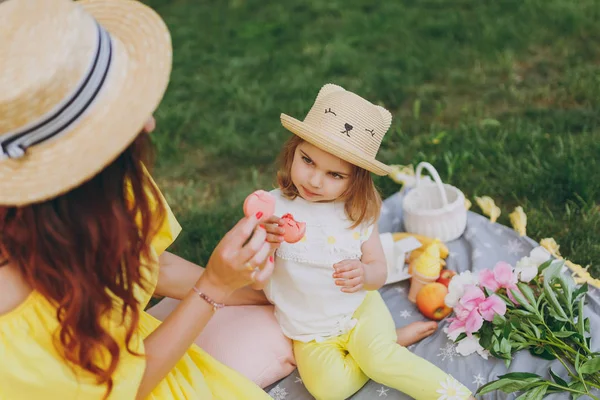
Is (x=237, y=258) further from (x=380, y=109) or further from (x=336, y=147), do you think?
(x=380, y=109)

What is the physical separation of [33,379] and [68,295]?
19cm

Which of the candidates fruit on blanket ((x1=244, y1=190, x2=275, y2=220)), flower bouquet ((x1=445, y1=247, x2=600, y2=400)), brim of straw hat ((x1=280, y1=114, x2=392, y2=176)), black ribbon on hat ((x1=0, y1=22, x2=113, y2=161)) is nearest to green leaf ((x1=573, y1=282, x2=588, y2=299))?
flower bouquet ((x1=445, y1=247, x2=600, y2=400))

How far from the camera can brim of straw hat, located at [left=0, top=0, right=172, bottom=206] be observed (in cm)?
126

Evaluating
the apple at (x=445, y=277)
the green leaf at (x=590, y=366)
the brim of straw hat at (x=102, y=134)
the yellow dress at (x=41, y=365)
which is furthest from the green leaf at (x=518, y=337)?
the brim of straw hat at (x=102, y=134)

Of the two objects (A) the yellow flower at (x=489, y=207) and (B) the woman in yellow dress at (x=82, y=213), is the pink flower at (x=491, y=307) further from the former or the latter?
(B) the woman in yellow dress at (x=82, y=213)

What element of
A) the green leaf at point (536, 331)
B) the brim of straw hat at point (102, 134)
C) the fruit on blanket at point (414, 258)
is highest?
the brim of straw hat at point (102, 134)

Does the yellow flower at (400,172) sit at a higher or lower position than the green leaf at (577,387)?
lower

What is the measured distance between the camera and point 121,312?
1.52m

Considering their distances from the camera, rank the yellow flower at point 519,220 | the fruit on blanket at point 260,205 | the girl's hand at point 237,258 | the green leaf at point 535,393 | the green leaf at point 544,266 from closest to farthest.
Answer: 1. the girl's hand at point 237,258
2. the fruit on blanket at point 260,205
3. the green leaf at point 535,393
4. the green leaf at point 544,266
5. the yellow flower at point 519,220

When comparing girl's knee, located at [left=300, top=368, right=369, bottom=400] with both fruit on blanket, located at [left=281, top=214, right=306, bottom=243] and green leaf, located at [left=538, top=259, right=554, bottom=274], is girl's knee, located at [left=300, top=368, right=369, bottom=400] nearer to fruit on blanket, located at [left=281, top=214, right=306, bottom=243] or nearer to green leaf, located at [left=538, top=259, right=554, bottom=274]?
fruit on blanket, located at [left=281, top=214, right=306, bottom=243]

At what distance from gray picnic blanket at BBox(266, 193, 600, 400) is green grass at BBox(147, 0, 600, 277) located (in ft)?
0.75

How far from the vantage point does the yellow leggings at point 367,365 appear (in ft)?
6.73

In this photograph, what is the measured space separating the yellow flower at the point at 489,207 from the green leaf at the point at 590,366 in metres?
0.92

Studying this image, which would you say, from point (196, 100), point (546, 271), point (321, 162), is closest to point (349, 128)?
point (321, 162)
